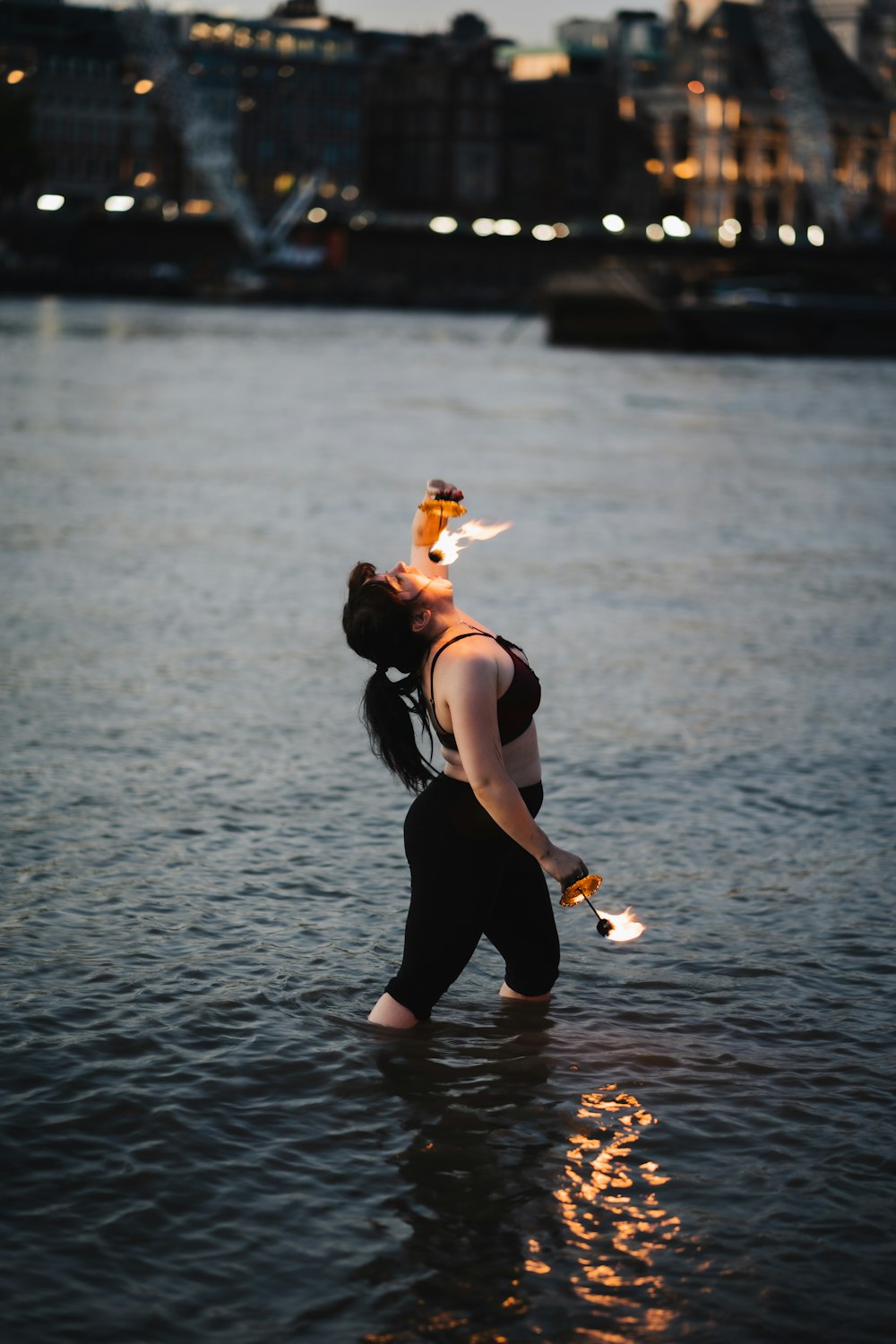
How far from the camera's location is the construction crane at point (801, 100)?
152 metres

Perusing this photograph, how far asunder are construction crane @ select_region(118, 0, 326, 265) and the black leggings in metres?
132

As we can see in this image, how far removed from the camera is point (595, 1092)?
5.36 metres

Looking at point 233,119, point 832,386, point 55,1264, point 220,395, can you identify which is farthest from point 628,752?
point 233,119

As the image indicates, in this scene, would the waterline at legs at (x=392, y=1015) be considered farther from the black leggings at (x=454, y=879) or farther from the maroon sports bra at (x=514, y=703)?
the maroon sports bra at (x=514, y=703)

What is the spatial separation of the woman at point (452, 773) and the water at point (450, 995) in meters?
0.35

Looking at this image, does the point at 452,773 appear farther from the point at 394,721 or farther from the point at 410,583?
the point at 410,583

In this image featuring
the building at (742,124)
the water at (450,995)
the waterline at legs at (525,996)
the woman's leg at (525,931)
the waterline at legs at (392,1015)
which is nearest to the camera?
the water at (450,995)

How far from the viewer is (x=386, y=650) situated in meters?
4.93

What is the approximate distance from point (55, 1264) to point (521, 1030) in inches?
73.1

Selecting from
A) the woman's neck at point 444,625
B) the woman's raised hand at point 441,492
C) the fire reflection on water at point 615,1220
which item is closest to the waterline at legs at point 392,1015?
the fire reflection on water at point 615,1220

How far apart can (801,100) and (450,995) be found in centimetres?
16076

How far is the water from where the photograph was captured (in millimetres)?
4352

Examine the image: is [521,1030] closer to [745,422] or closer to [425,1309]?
[425,1309]

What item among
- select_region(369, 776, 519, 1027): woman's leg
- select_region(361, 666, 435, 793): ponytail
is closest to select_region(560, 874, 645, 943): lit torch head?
select_region(369, 776, 519, 1027): woman's leg
